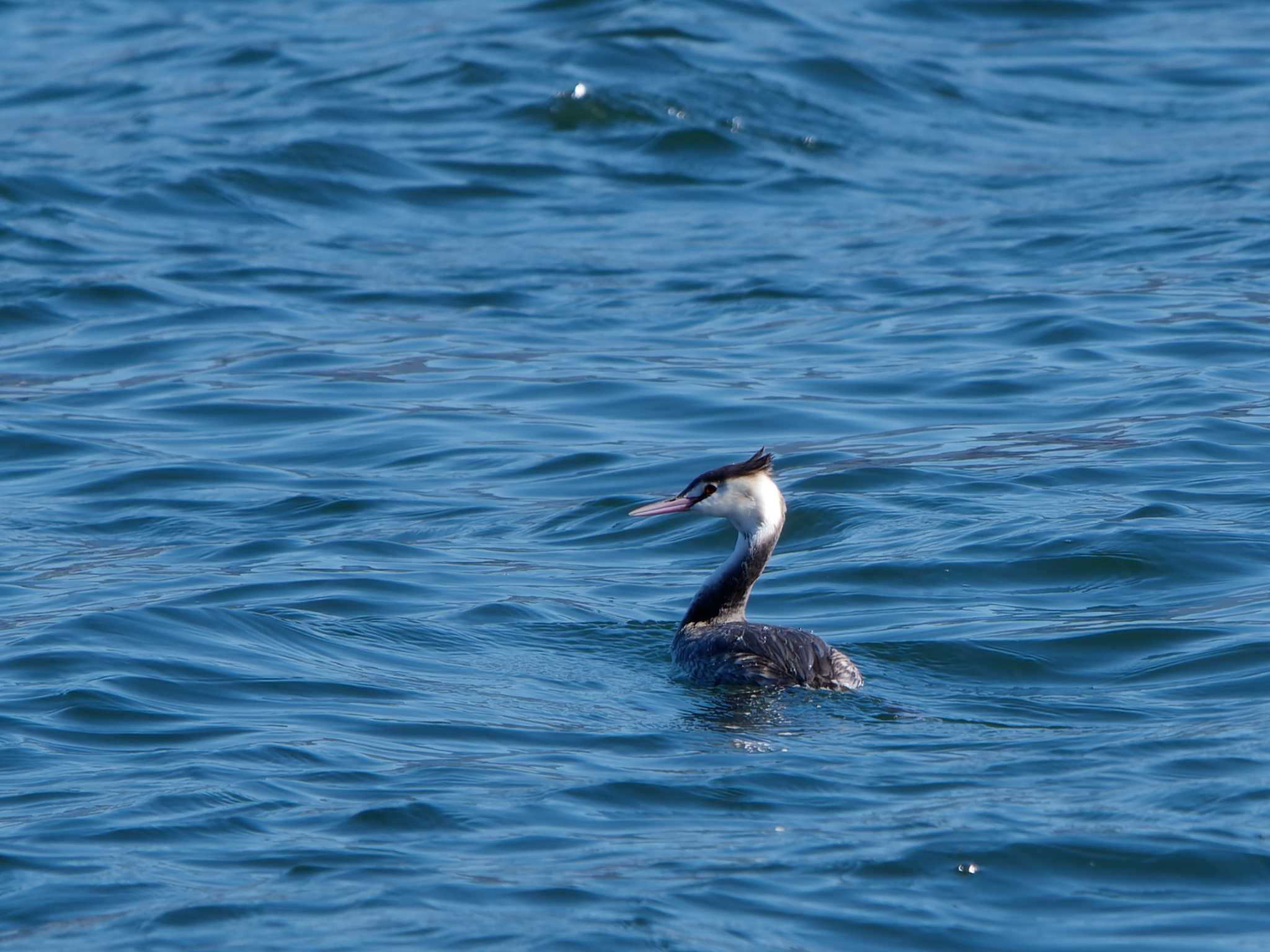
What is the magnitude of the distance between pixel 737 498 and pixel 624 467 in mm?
3101

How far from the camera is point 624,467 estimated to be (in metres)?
12.0

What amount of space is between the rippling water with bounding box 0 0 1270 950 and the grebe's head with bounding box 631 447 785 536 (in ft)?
2.06

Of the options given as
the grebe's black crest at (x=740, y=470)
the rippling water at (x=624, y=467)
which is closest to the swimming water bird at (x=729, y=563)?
the grebe's black crest at (x=740, y=470)

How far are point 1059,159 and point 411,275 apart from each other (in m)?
7.37

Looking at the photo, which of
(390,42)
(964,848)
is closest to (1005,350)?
(964,848)

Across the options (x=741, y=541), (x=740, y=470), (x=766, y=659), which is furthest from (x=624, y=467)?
(x=766, y=659)

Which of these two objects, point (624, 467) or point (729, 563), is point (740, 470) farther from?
point (624, 467)

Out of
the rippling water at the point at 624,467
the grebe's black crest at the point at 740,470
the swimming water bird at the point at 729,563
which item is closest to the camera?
the rippling water at the point at 624,467

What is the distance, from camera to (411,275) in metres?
16.8

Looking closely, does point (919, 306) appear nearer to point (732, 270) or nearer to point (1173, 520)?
point (732, 270)

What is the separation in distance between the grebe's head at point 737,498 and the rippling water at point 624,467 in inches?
24.7

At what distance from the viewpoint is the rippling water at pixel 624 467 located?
6051 mm

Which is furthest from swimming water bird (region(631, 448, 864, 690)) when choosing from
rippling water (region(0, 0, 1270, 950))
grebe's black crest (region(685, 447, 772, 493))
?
rippling water (region(0, 0, 1270, 950))

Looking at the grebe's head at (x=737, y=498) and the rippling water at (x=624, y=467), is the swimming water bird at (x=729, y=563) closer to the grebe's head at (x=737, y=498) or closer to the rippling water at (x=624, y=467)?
the grebe's head at (x=737, y=498)
